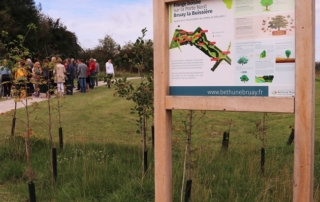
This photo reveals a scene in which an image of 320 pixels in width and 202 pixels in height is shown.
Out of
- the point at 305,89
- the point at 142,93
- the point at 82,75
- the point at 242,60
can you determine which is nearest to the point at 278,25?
the point at 242,60

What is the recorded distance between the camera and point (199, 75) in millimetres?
3441

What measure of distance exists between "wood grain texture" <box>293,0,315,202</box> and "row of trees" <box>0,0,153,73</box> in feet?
10.4

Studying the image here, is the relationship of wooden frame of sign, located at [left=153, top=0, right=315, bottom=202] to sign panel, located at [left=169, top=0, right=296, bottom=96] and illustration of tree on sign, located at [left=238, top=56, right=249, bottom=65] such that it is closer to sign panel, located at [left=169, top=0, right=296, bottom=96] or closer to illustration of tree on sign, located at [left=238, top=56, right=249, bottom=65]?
sign panel, located at [left=169, top=0, right=296, bottom=96]

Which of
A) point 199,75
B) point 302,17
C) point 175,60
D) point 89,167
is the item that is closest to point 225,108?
point 199,75

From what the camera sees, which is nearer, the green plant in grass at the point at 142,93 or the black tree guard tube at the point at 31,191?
the black tree guard tube at the point at 31,191

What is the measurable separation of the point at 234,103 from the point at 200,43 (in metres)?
0.57

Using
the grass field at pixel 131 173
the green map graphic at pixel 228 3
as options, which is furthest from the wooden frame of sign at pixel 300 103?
the grass field at pixel 131 173

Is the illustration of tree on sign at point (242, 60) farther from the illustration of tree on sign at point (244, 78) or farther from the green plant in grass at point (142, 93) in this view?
the green plant in grass at point (142, 93)

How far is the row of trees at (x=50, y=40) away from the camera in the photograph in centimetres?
619

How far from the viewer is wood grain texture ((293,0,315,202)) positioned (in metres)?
2.96

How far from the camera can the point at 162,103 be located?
3.67 m

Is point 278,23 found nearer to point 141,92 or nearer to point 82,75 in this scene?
point 141,92

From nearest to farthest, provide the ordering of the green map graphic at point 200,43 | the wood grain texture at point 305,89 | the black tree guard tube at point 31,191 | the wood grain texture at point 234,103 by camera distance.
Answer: the wood grain texture at point 305,89 → the wood grain texture at point 234,103 → the green map graphic at point 200,43 → the black tree guard tube at point 31,191

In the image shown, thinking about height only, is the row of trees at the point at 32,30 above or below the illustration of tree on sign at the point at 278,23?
above
